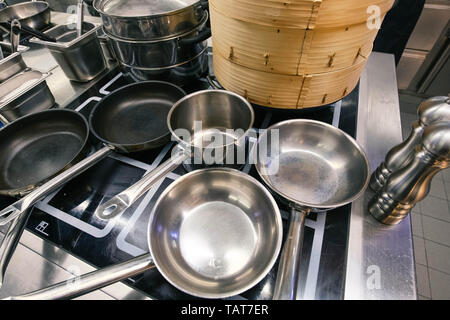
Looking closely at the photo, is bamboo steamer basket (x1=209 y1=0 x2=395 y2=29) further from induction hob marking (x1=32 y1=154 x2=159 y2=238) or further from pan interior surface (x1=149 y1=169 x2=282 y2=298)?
induction hob marking (x1=32 y1=154 x2=159 y2=238)

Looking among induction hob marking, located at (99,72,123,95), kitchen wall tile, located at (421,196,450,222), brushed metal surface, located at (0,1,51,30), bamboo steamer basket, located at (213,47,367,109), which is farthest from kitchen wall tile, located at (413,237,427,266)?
brushed metal surface, located at (0,1,51,30)

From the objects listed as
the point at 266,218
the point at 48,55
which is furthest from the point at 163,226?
the point at 48,55

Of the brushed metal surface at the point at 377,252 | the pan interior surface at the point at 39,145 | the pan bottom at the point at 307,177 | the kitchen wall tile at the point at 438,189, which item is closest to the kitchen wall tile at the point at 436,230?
the kitchen wall tile at the point at 438,189

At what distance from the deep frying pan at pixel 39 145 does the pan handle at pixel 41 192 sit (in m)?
0.02

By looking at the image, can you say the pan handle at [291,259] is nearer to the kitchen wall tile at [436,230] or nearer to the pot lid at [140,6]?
the pot lid at [140,6]

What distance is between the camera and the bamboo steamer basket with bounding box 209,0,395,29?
38cm

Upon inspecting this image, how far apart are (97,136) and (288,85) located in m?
0.45

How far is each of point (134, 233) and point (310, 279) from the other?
338 millimetres

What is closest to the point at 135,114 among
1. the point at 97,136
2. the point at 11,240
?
the point at 97,136

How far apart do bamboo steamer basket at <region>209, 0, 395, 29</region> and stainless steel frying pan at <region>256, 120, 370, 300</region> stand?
22 centimetres

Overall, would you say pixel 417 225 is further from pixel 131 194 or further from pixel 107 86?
pixel 107 86

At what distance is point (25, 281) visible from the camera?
1.37ft

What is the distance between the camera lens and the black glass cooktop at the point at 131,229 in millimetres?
394

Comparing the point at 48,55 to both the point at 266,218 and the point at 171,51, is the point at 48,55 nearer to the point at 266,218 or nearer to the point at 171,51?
the point at 171,51
